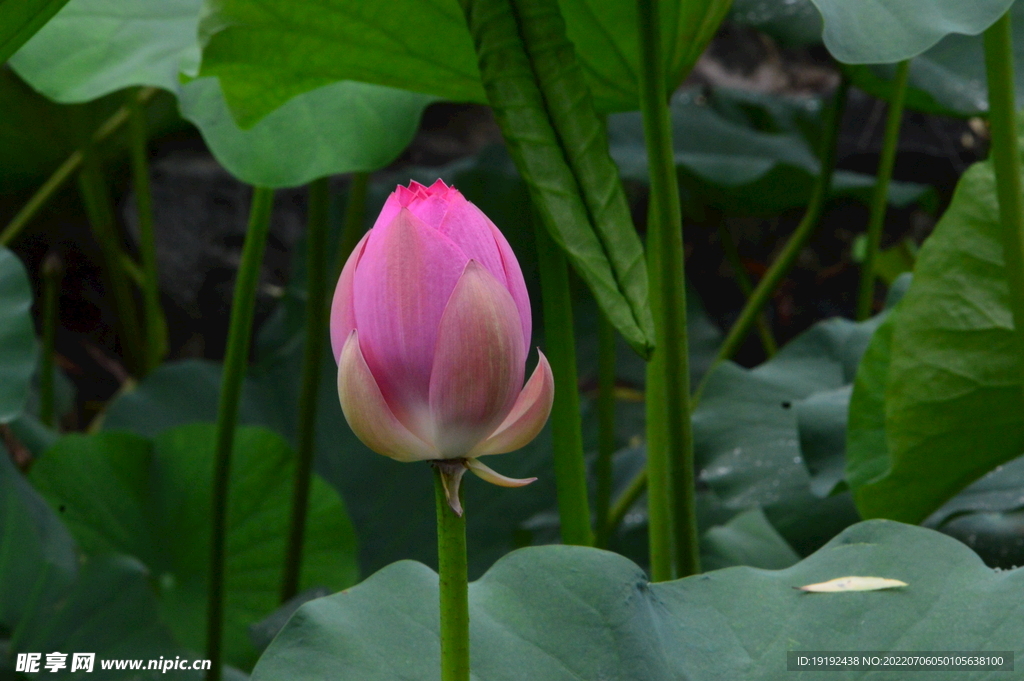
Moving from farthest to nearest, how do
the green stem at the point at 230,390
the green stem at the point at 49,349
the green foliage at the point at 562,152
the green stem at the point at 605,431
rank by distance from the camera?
the green stem at the point at 49,349, the green stem at the point at 605,431, the green stem at the point at 230,390, the green foliage at the point at 562,152

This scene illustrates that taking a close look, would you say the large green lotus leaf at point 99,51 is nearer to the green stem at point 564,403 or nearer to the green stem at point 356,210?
the green stem at point 356,210

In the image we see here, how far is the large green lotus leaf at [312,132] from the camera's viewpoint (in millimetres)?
846

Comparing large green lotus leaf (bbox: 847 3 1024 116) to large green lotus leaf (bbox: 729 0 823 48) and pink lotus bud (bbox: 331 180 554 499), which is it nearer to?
large green lotus leaf (bbox: 729 0 823 48)

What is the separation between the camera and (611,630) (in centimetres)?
42

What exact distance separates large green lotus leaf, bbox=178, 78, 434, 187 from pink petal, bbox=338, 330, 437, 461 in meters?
0.60

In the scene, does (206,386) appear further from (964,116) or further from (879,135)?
(879,135)

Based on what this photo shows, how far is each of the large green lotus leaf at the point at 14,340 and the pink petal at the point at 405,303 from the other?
722 millimetres

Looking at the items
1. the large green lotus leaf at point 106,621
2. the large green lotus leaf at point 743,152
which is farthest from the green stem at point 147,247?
the large green lotus leaf at point 743,152

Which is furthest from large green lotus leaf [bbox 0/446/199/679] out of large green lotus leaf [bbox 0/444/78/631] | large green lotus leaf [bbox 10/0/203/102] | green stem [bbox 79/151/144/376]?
green stem [bbox 79/151/144/376]

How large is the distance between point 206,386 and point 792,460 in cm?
96

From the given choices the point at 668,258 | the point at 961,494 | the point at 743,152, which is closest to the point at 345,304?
the point at 668,258

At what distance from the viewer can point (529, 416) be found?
0.92 ft

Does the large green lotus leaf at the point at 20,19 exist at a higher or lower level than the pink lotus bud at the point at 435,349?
higher

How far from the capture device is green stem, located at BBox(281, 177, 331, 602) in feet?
3.47
